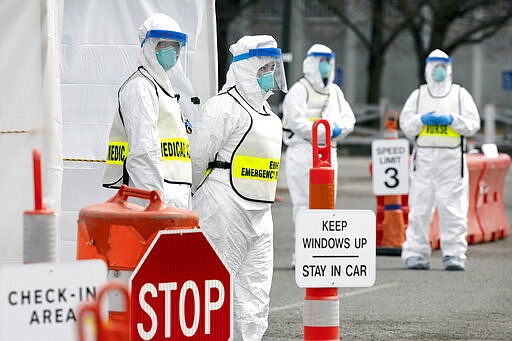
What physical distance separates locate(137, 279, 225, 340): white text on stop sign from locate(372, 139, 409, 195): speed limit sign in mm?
10263

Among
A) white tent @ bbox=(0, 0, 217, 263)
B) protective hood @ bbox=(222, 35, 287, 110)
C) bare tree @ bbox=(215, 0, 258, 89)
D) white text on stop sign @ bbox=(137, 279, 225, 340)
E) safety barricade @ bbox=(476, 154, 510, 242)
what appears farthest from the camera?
bare tree @ bbox=(215, 0, 258, 89)

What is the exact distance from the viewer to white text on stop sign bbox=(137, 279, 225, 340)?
6156 millimetres

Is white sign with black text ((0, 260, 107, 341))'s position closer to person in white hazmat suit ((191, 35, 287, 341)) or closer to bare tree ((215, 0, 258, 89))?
person in white hazmat suit ((191, 35, 287, 341))

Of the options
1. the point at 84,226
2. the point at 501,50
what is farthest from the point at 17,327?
the point at 501,50

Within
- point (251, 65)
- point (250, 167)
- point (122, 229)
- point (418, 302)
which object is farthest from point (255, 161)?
point (418, 302)

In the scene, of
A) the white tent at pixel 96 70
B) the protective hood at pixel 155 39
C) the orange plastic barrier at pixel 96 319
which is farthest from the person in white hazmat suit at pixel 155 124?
the orange plastic barrier at pixel 96 319

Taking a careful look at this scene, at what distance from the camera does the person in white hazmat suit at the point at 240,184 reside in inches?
352

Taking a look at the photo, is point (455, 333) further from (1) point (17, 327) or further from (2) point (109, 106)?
(1) point (17, 327)

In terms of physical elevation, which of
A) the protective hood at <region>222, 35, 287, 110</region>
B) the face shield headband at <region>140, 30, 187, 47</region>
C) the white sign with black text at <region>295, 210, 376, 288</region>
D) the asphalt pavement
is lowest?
the asphalt pavement

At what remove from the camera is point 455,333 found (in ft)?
34.4

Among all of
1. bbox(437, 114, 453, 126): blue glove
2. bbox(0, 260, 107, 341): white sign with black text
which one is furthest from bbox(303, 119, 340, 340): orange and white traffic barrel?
bbox(437, 114, 453, 126): blue glove

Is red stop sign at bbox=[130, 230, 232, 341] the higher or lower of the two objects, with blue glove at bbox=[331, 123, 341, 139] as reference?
lower

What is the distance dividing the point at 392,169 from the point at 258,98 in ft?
25.1

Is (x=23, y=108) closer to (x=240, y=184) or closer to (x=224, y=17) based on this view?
(x=240, y=184)
